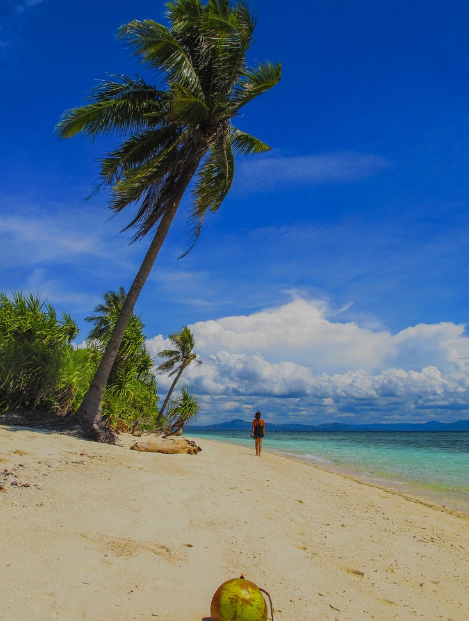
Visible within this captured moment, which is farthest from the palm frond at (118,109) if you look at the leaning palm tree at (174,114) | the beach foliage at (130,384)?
the beach foliage at (130,384)

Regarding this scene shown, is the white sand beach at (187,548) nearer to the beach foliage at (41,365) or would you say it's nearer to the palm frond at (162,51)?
the beach foliage at (41,365)

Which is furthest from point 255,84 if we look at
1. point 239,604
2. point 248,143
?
point 239,604

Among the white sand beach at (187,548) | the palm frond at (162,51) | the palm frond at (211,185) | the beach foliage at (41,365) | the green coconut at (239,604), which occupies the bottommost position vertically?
the white sand beach at (187,548)

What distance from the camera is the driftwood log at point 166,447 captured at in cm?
962

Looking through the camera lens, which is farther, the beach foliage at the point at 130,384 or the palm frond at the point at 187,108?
the beach foliage at the point at 130,384

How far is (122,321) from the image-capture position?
9.91 meters

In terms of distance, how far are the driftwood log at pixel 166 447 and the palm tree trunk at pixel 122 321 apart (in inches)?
40.0

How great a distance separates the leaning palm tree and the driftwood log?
1597mm

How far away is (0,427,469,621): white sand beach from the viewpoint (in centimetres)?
287

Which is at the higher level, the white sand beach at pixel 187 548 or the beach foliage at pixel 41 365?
the beach foliage at pixel 41 365

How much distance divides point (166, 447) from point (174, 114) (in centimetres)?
839

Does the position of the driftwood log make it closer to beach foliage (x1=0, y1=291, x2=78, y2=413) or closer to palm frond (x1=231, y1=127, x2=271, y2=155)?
beach foliage (x1=0, y1=291, x2=78, y2=413)

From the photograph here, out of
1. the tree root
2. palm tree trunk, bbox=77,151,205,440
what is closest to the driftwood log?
the tree root

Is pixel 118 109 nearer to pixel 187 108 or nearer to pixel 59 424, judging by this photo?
pixel 187 108
